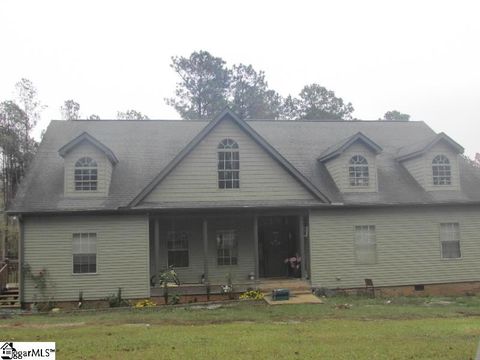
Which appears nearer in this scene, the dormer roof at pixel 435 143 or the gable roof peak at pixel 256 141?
the gable roof peak at pixel 256 141

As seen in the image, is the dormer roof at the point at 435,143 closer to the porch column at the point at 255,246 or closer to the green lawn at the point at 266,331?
the green lawn at the point at 266,331

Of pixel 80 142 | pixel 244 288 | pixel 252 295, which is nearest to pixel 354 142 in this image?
pixel 244 288

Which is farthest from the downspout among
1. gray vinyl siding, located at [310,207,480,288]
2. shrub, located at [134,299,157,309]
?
gray vinyl siding, located at [310,207,480,288]

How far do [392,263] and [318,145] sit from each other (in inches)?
246

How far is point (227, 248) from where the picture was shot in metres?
21.0

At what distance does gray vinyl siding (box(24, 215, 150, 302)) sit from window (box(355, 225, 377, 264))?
8.26m

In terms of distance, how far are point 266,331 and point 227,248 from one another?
942 cm

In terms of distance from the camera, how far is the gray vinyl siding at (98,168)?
758 inches

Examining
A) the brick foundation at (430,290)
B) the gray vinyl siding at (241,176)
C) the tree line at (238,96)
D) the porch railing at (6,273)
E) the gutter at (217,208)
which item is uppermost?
the tree line at (238,96)

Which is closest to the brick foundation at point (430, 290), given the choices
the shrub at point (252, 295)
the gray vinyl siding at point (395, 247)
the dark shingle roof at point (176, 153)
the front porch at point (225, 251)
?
the gray vinyl siding at point (395, 247)

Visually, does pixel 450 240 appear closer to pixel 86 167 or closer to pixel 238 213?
pixel 238 213

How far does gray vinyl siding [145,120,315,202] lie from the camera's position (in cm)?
1947

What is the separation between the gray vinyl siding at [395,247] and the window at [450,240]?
0.18 m

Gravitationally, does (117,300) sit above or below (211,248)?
below
